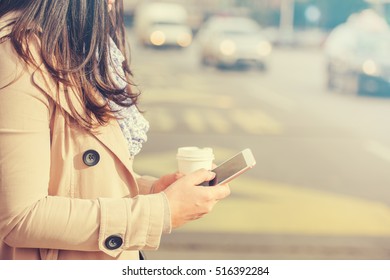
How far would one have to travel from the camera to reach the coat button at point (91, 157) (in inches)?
Result: 61.6

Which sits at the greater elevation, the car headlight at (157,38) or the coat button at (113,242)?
the coat button at (113,242)

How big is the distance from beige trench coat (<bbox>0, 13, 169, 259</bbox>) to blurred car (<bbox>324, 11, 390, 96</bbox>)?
16032mm

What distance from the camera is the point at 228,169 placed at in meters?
1.70

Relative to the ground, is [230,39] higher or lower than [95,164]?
Answer: lower

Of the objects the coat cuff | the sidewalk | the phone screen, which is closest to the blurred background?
the sidewalk

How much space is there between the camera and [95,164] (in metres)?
1.57

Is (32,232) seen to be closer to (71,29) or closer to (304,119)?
(71,29)

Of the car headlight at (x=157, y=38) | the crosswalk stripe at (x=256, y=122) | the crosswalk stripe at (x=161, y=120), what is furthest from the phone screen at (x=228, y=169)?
the car headlight at (x=157, y=38)

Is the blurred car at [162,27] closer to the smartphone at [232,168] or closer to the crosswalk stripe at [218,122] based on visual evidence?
the crosswalk stripe at [218,122]

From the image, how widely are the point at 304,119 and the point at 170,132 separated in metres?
3.10

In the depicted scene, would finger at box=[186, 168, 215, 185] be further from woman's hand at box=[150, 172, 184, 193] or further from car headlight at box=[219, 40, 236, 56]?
car headlight at box=[219, 40, 236, 56]

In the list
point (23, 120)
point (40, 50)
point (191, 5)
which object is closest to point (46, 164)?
point (23, 120)

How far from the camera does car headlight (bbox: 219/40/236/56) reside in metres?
24.4
